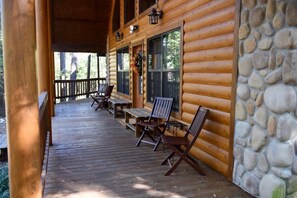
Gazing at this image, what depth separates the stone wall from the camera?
8.02 feet

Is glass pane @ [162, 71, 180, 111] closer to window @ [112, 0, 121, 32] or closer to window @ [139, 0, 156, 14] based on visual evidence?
window @ [139, 0, 156, 14]

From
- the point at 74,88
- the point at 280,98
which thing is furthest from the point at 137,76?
the point at 74,88

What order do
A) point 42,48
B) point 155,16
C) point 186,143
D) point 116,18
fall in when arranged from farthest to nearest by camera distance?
point 116,18, point 155,16, point 42,48, point 186,143

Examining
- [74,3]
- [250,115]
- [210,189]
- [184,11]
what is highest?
[74,3]

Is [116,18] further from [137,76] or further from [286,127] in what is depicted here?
[286,127]

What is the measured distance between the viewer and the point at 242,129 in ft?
10.0

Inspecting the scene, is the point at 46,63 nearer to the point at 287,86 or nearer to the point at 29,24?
the point at 29,24

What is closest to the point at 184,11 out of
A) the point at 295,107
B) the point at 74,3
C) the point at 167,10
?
the point at 167,10

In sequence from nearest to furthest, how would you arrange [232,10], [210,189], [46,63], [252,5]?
1. [252,5]
2. [210,189]
3. [232,10]
4. [46,63]

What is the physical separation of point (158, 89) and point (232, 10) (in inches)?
108

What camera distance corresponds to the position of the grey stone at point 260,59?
8.81 feet

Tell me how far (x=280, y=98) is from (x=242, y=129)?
671 mm

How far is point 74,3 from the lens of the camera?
10375mm

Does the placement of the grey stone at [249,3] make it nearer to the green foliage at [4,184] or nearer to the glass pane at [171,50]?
the glass pane at [171,50]
